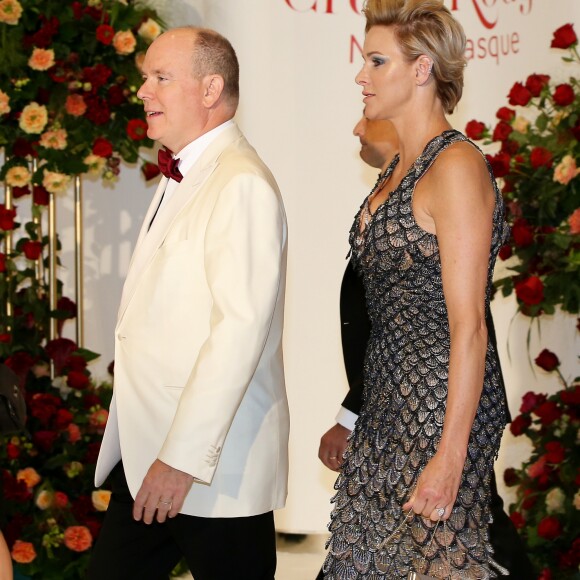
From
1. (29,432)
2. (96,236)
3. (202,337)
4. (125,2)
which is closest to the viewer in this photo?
(202,337)

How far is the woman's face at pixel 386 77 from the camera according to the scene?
2318mm

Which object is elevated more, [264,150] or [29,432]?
[264,150]

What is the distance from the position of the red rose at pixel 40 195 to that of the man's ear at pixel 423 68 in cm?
216

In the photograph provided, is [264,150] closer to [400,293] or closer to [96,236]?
[96,236]

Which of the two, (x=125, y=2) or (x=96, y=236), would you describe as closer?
(x=125, y=2)

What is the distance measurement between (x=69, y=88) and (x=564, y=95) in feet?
5.59

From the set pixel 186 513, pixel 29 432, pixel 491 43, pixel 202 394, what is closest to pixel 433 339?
pixel 202 394

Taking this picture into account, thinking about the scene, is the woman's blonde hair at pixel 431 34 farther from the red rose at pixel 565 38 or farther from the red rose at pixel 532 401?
the red rose at pixel 532 401

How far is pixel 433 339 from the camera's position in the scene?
2.24 m

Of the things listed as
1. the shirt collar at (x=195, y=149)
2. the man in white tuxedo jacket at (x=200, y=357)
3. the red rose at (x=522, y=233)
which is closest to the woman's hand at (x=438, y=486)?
the man in white tuxedo jacket at (x=200, y=357)

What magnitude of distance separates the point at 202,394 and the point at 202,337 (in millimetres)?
167

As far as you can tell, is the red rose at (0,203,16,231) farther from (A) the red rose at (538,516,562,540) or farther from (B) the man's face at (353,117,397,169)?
(A) the red rose at (538,516,562,540)

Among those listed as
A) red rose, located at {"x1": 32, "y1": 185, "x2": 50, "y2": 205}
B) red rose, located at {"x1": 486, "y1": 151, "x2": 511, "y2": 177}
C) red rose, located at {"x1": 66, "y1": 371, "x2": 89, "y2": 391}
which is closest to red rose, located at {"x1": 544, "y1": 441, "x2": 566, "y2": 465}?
red rose, located at {"x1": 486, "y1": 151, "x2": 511, "y2": 177}

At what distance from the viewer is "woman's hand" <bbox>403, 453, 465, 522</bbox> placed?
2.06 m
